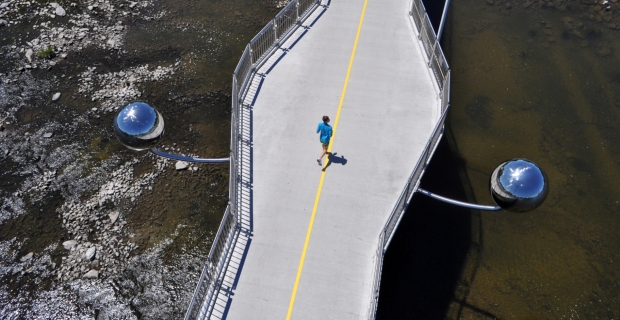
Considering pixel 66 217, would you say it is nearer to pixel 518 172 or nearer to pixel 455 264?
pixel 455 264

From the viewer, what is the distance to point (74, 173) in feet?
55.9

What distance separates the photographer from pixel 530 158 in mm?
17891

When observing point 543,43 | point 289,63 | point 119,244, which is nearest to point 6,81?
point 119,244

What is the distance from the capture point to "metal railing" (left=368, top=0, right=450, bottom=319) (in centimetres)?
1154

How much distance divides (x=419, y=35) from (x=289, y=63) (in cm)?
494

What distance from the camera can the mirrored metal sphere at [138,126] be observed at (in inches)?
418

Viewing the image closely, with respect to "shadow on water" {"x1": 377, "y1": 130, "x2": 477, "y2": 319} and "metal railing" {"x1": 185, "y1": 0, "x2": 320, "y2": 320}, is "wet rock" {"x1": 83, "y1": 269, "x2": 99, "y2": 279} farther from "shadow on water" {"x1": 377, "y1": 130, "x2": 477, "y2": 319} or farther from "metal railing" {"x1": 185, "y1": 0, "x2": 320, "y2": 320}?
"shadow on water" {"x1": 377, "y1": 130, "x2": 477, "y2": 319}

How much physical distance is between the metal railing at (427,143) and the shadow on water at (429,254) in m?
3.35

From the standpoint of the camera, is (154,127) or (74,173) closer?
(154,127)

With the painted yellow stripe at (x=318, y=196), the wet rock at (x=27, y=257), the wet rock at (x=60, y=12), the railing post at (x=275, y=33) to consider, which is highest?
the railing post at (x=275, y=33)

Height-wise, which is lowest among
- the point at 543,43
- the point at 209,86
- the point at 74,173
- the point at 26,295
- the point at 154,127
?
the point at 26,295

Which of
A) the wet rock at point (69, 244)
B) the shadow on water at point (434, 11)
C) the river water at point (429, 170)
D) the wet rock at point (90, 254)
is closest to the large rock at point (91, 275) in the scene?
the river water at point (429, 170)

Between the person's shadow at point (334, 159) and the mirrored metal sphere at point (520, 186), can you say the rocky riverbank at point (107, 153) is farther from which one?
the mirrored metal sphere at point (520, 186)

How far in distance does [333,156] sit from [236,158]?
9.13 ft
